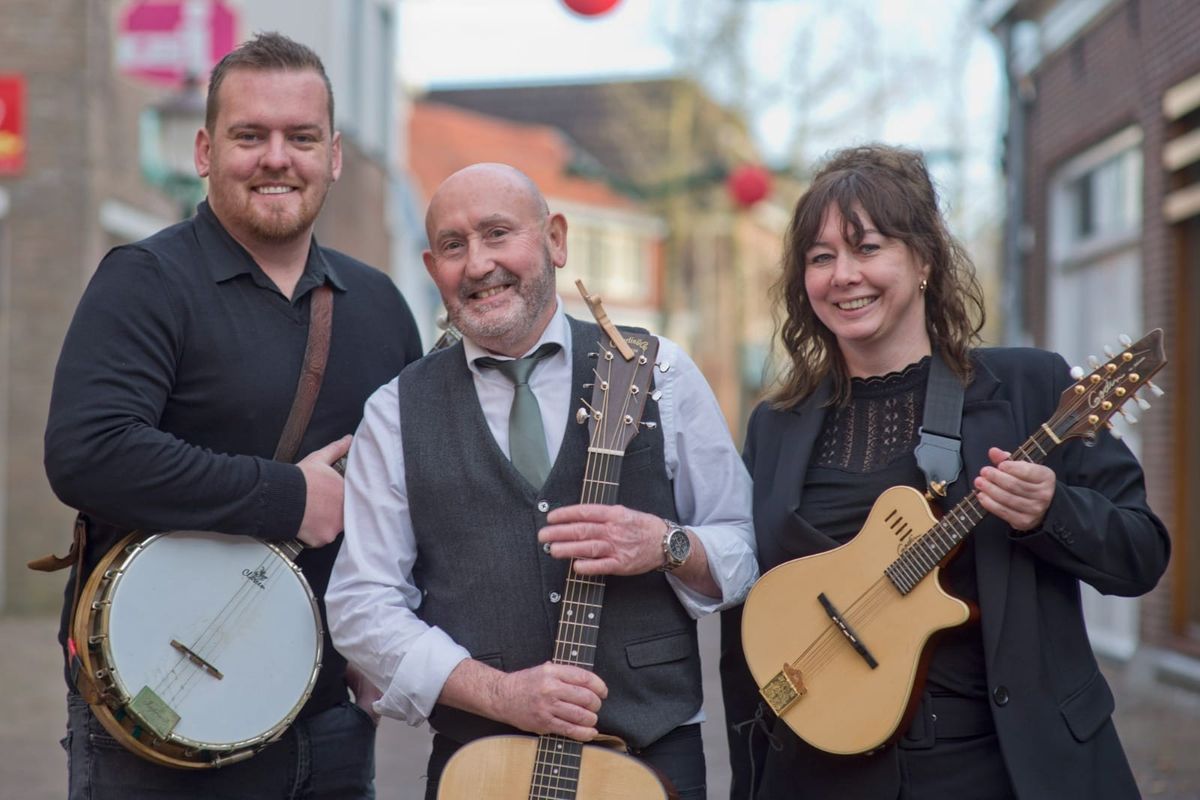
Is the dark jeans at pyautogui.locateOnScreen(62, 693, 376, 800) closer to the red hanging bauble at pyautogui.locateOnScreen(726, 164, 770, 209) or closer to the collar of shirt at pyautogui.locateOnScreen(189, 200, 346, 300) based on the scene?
the collar of shirt at pyautogui.locateOnScreen(189, 200, 346, 300)

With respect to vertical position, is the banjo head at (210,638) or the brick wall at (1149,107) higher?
the brick wall at (1149,107)

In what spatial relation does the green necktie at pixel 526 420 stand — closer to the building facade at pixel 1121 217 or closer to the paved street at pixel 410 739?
the paved street at pixel 410 739

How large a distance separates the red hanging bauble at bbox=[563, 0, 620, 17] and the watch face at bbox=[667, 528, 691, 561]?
18.2ft

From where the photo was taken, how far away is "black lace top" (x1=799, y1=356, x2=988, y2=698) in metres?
3.37

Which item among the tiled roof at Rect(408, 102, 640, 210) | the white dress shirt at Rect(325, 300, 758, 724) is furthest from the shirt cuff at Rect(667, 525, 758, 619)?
the tiled roof at Rect(408, 102, 640, 210)

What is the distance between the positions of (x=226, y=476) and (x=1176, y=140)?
7.57 metres

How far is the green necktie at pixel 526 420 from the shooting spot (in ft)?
11.3

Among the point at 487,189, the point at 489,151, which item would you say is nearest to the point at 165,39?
the point at 487,189

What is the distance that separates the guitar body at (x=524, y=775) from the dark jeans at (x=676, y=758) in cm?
13

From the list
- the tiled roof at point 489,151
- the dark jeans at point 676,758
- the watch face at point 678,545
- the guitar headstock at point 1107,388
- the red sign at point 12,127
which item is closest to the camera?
the guitar headstock at point 1107,388

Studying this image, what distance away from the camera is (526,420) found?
349cm

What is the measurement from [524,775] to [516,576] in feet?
1.36

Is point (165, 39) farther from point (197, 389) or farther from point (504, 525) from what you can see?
point (504, 525)

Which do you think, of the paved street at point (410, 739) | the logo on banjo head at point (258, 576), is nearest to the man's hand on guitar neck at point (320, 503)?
the logo on banjo head at point (258, 576)
